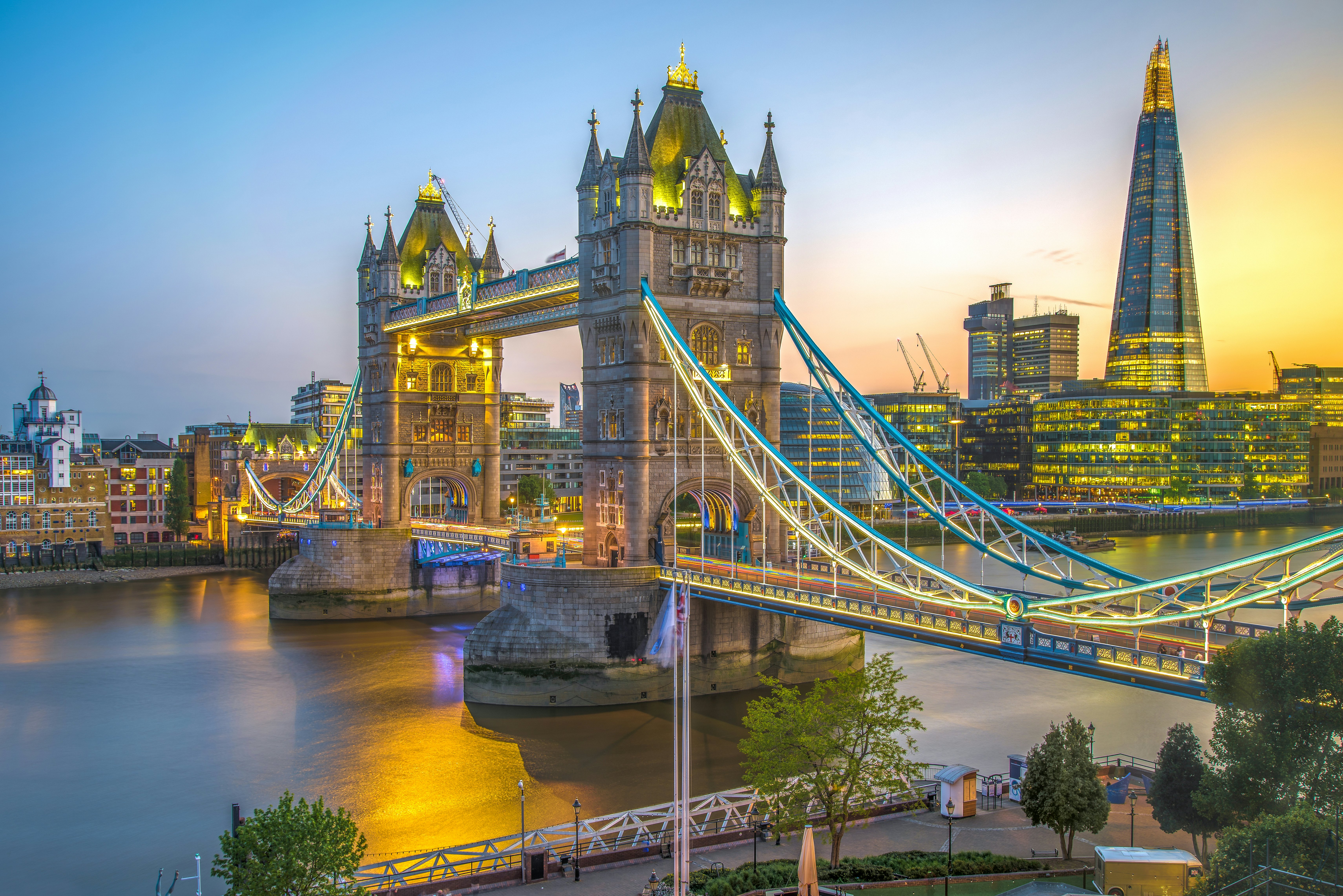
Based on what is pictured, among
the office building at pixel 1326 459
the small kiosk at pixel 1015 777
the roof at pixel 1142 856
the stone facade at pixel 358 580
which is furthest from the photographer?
the office building at pixel 1326 459

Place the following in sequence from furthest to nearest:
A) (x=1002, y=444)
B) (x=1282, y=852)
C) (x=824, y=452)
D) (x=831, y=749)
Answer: (x=1002, y=444), (x=824, y=452), (x=831, y=749), (x=1282, y=852)

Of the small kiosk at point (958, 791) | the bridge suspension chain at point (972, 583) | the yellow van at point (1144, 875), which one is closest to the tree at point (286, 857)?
the small kiosk at point (958, 791)

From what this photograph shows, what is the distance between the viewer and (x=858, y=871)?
934 inches

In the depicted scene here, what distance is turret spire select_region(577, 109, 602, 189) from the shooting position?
50.2 metres

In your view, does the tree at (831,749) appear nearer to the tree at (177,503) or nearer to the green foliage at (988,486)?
the tree at (177,503)

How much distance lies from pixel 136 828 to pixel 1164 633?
3229cm

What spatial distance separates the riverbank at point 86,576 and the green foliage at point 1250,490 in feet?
452

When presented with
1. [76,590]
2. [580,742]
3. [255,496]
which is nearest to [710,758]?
[580,742]

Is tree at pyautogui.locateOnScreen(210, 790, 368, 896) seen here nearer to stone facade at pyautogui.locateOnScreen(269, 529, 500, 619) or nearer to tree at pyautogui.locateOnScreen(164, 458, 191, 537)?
stone facade at pyautogui.locateOnScreen(269, 529, 500, 619)

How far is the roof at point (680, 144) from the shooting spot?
4906 centimetres

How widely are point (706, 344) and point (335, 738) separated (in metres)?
22.9

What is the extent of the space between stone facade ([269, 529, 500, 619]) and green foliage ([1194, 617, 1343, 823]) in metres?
53.2

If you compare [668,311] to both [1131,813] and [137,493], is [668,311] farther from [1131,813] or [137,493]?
[137,493]

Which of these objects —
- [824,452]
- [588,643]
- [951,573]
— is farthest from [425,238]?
[824,452]
